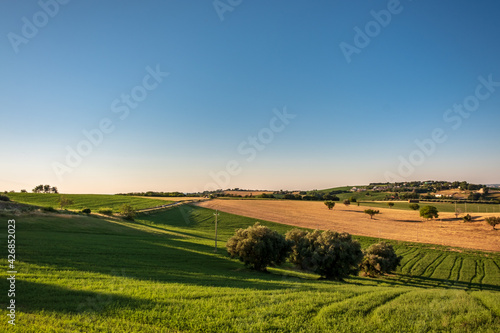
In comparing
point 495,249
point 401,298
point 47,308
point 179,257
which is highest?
point 47,308

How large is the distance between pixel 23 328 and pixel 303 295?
12074 mm

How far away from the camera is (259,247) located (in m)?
36.2

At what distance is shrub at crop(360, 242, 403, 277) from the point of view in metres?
45.9

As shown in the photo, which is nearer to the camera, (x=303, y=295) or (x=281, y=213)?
(x=303, y=295)

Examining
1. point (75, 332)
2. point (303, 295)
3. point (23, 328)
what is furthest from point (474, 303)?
point (23, 328)

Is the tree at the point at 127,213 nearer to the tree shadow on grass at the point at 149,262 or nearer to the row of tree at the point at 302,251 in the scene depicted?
the tree shadow on grass at the point at 149,262

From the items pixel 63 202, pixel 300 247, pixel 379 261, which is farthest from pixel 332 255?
pixel 63 202

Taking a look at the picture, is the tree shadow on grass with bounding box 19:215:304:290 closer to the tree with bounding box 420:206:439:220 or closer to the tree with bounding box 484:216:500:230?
the tree with bounding box 484:216:500:230

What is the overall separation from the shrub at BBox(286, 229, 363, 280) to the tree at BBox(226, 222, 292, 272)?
4485mm

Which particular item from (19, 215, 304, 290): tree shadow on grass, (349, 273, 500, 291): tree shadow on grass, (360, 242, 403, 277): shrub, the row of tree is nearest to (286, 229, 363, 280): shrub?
the row of tree

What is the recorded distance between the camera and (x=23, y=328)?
8453 millimetres

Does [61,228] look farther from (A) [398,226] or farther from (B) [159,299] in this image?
(A) [398,226]

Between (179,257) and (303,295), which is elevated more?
(303,295)

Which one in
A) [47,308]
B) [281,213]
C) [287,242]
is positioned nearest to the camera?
[47,308]
